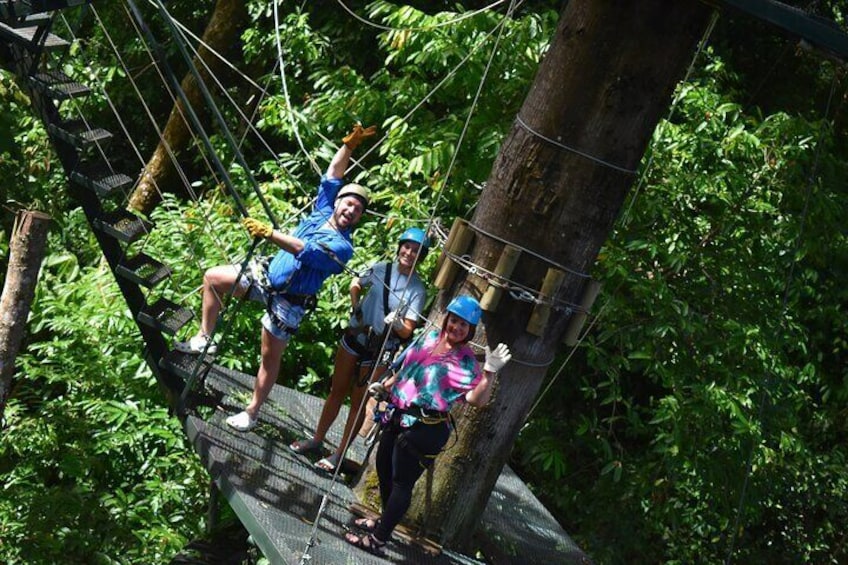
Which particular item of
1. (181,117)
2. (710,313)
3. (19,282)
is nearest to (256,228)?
(19,282)

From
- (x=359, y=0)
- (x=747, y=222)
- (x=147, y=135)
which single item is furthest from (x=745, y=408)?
(x=147, y=135)

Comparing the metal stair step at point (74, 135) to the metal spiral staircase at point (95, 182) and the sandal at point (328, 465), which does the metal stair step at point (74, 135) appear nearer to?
the metal spiral staircase at point (95, 182)

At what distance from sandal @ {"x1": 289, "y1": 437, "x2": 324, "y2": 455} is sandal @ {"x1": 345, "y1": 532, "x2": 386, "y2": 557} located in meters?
1.06

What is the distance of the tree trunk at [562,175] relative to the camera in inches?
219

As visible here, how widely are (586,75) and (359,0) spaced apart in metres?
5.65

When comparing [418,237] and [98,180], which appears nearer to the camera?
[418,237]

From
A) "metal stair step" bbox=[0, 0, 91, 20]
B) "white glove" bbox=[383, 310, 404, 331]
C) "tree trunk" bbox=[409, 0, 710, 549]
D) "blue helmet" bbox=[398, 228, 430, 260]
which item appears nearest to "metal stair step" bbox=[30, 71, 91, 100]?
"metal stair step" bbox=[0, 0, 91, 20]

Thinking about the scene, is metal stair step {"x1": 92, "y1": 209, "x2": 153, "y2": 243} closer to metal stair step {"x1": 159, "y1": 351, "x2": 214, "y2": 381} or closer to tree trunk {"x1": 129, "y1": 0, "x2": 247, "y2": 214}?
metal stair step {"x1": 159, "y1": 351, "x2": 214, "y2": 381}

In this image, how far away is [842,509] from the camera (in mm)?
9797

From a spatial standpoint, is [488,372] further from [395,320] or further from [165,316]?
[165,316]

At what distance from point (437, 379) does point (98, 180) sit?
2398 millimetres

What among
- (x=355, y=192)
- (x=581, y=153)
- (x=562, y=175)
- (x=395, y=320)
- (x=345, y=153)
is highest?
(x=581, y=153)

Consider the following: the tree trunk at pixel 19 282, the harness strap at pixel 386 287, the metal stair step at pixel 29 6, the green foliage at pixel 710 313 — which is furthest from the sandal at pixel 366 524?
the metal stair step at pixel 29 6

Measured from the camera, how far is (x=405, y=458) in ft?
17.9
